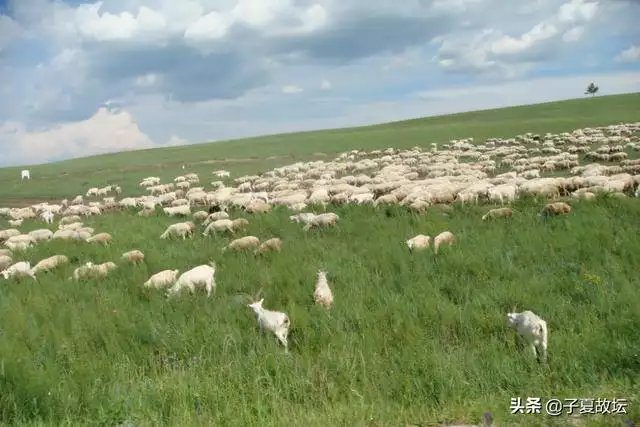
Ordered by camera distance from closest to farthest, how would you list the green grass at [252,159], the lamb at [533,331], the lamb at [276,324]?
the lamb at [533,331]
the lamb at [276,324]
the green grass at [252,159]

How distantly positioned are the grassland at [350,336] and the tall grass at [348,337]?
0.02 m

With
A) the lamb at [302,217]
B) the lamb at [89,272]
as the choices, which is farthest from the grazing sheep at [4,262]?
the lamb at [302,217]

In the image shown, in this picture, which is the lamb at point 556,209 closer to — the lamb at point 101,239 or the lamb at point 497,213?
the lamb at point 497,213

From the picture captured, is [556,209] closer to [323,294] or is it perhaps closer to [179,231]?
[323,294]

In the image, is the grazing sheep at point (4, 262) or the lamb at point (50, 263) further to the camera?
the grazing sheep at point (4, 262)

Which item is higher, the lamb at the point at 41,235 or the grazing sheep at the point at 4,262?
the lamb at the point at 41,235

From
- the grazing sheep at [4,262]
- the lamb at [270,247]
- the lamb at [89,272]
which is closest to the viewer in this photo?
the lamb at [89,272]

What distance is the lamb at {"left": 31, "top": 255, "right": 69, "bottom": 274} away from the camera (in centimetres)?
1109

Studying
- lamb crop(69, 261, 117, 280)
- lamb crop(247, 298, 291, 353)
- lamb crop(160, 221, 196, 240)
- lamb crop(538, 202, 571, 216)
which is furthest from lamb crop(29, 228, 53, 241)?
lamb crop(538, 202, 571, 216)

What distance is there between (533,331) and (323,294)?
9.64ft

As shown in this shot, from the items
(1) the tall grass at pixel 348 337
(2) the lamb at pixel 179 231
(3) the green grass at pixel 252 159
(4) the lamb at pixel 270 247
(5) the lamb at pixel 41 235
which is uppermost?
Result: (3) the green grass at pixel 252 159

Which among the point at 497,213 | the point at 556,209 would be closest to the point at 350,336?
the point at 497,213

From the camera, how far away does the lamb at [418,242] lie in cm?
967

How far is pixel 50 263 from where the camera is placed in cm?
1129
